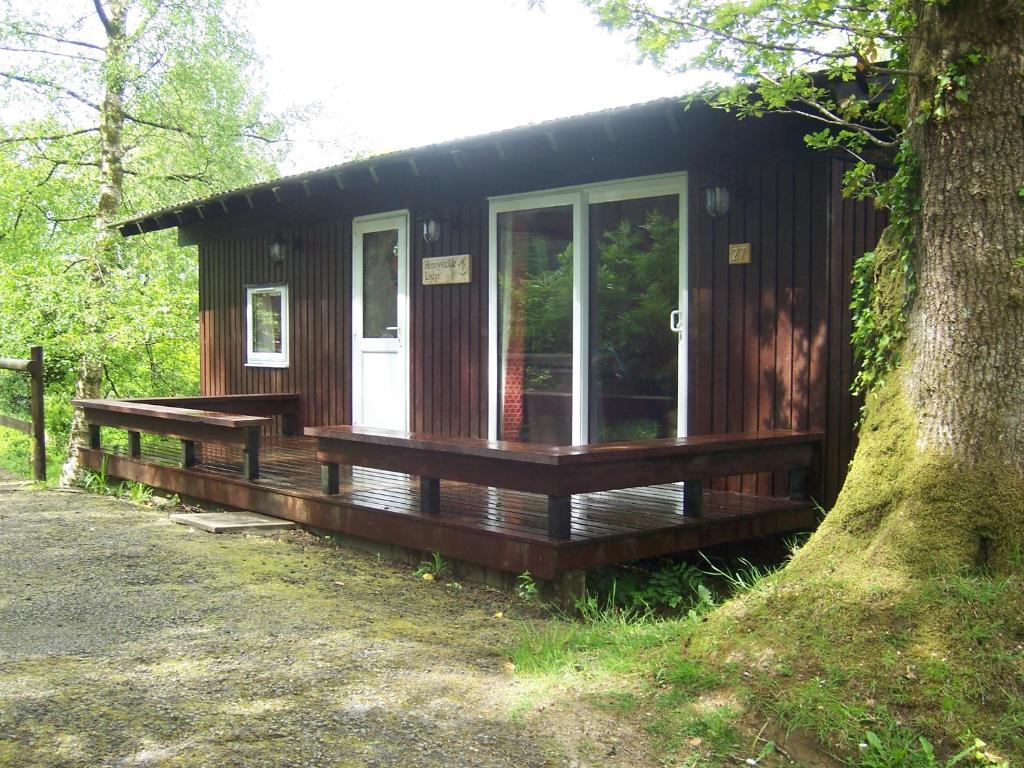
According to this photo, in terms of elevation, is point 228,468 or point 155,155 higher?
point 155,155

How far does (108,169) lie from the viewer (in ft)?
38.0

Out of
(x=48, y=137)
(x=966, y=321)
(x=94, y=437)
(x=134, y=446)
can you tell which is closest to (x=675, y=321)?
(x=966, y=321)

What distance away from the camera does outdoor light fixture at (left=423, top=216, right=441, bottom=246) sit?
784 centimetres

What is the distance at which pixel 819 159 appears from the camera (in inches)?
217

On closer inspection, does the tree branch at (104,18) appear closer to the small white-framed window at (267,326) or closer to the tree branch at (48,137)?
the tree branch at (48,137)

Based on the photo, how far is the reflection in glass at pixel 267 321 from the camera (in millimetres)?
9992

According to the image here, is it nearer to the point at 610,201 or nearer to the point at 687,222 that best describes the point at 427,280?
the point at 610,201

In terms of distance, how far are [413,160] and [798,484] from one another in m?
3.71

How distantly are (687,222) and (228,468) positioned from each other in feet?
13.4

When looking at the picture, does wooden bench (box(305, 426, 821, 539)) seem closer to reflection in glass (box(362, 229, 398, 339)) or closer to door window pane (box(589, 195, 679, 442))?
door window pane (box(589, 195, 679, 442))

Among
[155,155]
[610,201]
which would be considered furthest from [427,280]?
[155,155]

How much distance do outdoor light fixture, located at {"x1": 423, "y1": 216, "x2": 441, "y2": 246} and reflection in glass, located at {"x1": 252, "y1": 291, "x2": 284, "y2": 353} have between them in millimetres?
2621

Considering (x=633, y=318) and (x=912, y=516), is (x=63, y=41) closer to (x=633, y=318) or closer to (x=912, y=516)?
(x=633, y=318)

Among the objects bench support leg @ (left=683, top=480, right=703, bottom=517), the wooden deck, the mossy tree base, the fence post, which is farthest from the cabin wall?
the fence post
